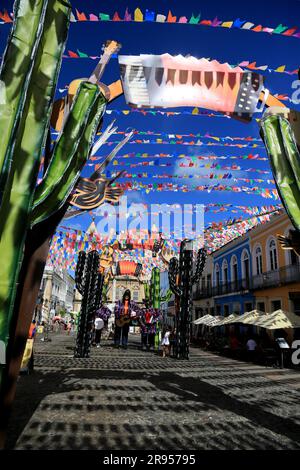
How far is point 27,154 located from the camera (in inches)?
112

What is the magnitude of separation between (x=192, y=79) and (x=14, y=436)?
627 cm

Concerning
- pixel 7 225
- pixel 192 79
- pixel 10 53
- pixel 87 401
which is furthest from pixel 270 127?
pixel 87 401

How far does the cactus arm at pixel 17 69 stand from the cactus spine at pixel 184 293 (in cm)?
1189

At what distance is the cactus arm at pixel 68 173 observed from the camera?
307 cm

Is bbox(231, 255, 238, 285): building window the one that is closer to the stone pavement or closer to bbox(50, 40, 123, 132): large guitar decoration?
the stone pavement

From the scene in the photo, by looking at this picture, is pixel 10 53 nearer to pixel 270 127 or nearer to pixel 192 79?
pixel 270 127

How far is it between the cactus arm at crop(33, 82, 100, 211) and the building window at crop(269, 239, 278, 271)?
19288mm

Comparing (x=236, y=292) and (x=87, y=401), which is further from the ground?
(x=236, y=292)

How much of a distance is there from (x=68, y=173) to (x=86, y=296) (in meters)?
10.4

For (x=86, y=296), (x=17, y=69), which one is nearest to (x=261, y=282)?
(x=86, y=296)

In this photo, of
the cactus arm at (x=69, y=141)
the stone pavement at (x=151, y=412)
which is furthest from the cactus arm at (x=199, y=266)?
the cactus arm at (x=69, y=141)

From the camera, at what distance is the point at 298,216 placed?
3773 millimetres
